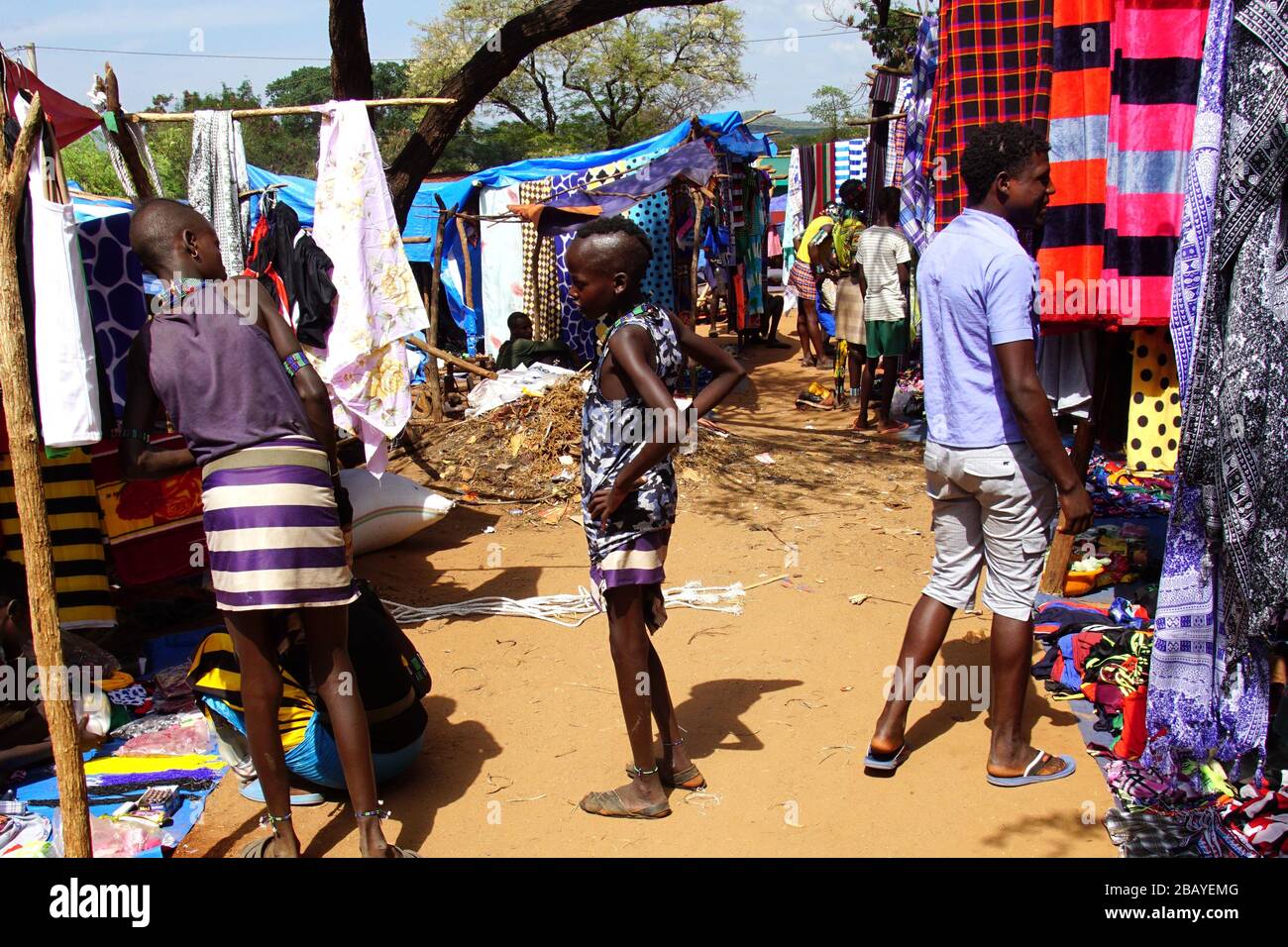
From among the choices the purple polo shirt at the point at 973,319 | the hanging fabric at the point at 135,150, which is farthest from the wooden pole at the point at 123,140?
the purple polo shirt at the point at 973,319

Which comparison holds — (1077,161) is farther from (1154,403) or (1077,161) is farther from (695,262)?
(695,262)

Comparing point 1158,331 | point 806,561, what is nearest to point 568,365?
point 806,561

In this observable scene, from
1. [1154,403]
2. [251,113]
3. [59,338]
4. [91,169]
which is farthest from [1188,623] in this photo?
[91,169]

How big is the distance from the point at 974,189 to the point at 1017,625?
140cm

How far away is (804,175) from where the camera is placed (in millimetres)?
14734

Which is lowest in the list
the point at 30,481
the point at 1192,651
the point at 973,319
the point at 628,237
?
the point at 1192,651

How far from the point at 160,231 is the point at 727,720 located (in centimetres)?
262

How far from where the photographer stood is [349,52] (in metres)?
7.14

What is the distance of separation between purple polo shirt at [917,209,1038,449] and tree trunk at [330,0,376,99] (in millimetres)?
5143

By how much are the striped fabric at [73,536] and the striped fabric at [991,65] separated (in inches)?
163

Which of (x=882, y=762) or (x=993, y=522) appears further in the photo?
(x=882, y=762)

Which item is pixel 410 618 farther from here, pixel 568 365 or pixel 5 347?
pixel 568 365

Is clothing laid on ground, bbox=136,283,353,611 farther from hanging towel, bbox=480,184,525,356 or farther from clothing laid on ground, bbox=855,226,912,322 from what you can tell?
hanging towel, bbox=480,184,525,356

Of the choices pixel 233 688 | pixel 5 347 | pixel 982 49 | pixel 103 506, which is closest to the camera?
pixel 5 347
